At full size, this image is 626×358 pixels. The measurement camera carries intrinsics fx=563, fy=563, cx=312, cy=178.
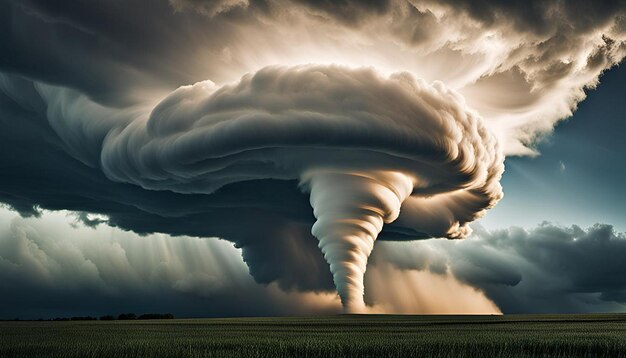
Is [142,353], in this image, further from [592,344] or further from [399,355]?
[592,344]

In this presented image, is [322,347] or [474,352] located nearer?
[474,352]

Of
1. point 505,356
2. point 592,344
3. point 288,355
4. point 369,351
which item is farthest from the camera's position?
point 592,344

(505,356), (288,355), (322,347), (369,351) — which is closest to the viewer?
(505,356)

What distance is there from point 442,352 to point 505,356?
138 inches

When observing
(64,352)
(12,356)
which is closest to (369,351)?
(64,352)

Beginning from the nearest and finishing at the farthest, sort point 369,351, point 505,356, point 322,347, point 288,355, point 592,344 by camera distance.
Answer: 1. point 505,356
2. point 288,355
3. point 369,351
4. point 322,347
5. point 592,344

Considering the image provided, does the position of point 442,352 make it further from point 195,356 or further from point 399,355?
point 195,356

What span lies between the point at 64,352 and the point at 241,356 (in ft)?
35.4

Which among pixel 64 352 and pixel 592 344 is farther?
pixel 592 344

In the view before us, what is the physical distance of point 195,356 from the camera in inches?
1061

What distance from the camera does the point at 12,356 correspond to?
28547 millimetres

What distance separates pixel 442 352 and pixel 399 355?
2736mm

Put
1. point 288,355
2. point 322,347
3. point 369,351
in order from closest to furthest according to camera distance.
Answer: point 288,355 → point 369,351 → point 322,347

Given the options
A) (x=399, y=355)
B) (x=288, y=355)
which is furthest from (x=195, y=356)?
(x=399, y=355)
